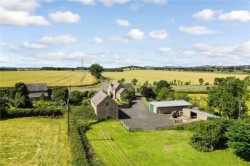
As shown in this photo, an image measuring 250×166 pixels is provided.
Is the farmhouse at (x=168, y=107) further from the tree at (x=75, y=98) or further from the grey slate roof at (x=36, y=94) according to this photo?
the grey slate roof at (x=36, y=94)

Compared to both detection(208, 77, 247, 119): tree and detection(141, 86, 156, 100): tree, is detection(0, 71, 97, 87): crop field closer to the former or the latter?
detection(141, 86, 156, 100): tree

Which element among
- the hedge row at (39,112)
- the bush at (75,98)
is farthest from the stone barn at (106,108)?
the bush at (75,98)

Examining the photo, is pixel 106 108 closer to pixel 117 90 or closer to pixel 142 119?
pixel 142 119

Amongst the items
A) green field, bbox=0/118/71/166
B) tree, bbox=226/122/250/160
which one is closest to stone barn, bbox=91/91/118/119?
green field, bbox=0/118/71/166

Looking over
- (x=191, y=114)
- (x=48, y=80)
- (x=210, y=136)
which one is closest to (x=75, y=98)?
(x=191, y=114)

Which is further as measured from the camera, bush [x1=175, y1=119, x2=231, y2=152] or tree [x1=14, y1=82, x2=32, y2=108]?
tree [x1=14, y1=82, x2=32, y2=108]

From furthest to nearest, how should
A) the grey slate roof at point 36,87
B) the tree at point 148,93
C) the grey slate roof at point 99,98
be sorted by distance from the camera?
the tree at point 148,93 < the grey slate roof at point 36,87 < the grey slate roof at point 99,98
